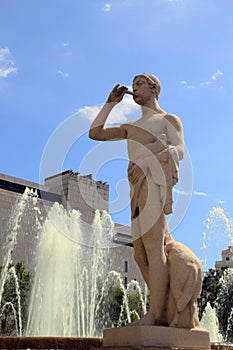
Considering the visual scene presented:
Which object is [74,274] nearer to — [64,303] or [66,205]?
[64,303]

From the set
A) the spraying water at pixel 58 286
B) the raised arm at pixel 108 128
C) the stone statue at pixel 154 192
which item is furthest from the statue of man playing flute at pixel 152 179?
the spraying water at pixel 58 286

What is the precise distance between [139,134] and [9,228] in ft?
151

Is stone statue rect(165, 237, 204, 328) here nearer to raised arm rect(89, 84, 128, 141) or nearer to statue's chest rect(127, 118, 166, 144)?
statue's chest rect(127, 118, 166, 144)

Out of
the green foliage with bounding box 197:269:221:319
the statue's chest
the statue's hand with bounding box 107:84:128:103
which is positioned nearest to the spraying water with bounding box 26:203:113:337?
the green foliage with bounding box 197:269:221:319

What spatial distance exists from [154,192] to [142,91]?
1347 mm

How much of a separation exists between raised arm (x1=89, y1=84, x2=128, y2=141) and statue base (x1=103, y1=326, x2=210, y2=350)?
2.42 m

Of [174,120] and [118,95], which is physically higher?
[118,95]

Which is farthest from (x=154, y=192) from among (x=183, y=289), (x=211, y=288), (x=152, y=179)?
(x=211, y=288)

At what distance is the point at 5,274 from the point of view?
33281mm

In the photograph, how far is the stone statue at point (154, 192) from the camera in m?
5.48

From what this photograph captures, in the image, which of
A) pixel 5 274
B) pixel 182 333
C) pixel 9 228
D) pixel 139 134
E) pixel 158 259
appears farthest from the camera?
pixel 9 228

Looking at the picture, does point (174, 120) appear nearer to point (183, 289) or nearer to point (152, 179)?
point (152, 179)

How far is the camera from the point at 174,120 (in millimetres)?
6105

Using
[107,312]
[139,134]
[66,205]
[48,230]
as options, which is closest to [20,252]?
[66,205]
